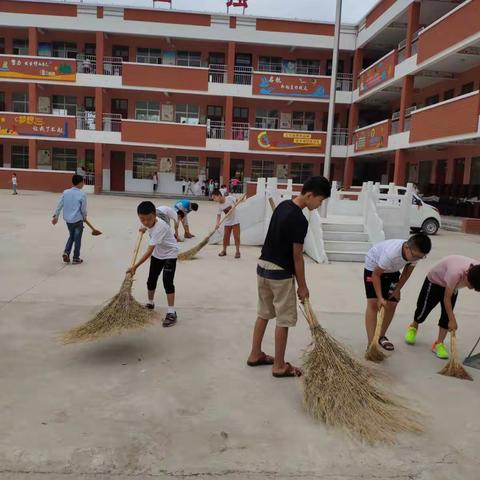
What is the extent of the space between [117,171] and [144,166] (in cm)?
175

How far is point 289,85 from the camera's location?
26.9m

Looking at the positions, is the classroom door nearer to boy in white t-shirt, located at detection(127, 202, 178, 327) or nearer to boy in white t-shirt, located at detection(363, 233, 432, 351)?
boy in white t-shirt, located at detection(127, 202, 178, 327)

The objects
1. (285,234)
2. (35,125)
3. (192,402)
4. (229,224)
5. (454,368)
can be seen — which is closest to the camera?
(192,402)

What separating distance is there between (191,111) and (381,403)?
27.5 m

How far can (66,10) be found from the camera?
26.5 meters

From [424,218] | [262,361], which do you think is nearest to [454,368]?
[262,361]

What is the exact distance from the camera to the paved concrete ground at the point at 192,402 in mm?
2730

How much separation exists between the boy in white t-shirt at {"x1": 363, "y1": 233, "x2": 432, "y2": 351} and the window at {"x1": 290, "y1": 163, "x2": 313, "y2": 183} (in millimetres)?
25698

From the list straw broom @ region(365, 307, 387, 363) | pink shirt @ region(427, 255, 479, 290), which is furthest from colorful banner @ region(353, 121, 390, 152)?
straw broom @ region(365, 307, 387, 363)

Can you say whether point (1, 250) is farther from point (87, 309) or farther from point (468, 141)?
point (468, 141)

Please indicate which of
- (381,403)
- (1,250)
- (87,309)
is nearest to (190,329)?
(87,309)

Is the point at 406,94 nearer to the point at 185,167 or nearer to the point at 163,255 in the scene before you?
the point at 185,167

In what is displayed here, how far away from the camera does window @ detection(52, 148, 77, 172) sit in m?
29.5

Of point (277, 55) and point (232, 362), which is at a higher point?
point (277, 55)
